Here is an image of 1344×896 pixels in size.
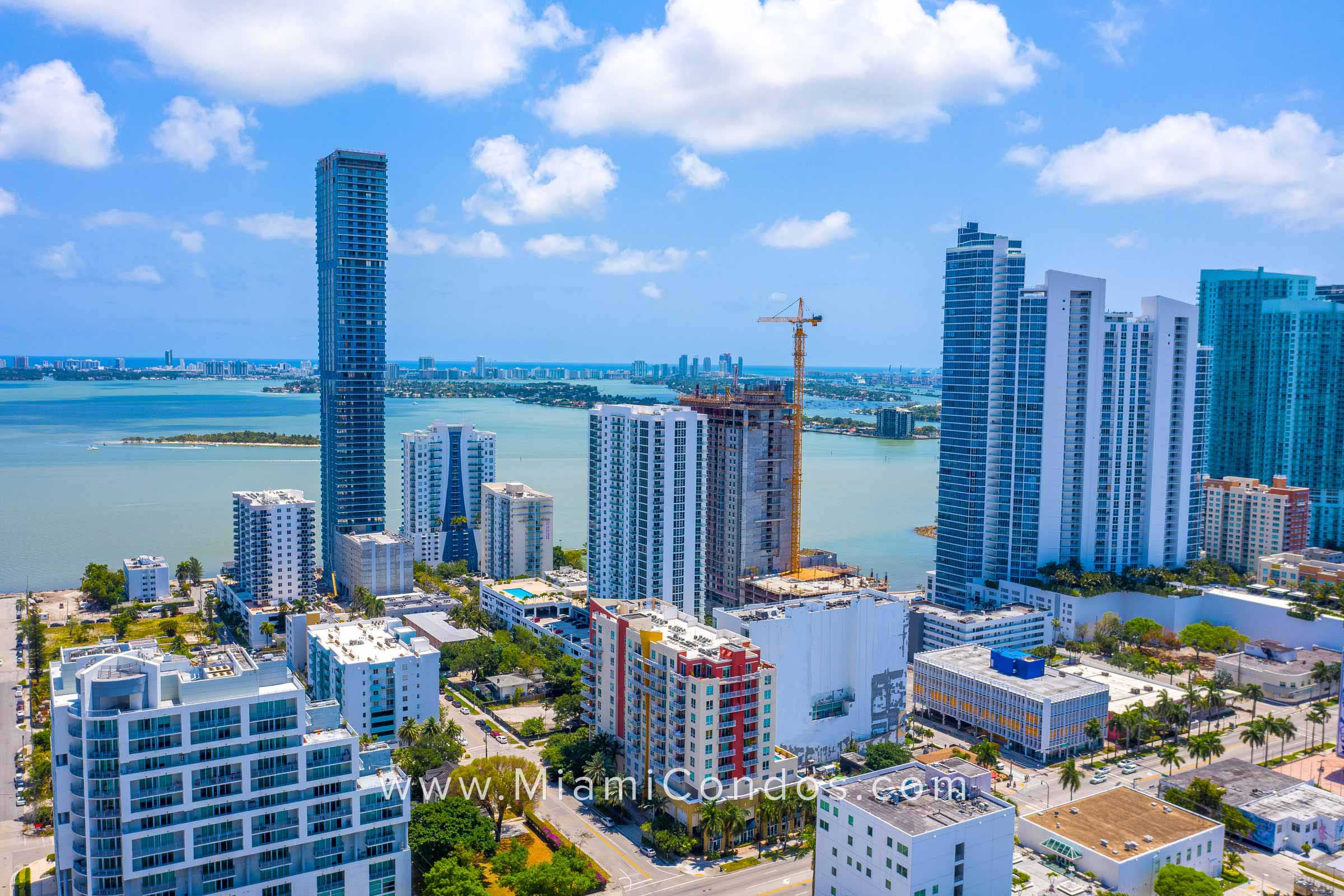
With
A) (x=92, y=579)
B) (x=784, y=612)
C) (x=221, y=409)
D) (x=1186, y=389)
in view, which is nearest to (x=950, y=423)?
(x=1186, y=389)

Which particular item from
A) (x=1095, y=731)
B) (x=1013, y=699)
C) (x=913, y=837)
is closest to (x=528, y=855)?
(x=913, y=837)

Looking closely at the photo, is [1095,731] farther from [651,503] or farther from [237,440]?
[237,440]

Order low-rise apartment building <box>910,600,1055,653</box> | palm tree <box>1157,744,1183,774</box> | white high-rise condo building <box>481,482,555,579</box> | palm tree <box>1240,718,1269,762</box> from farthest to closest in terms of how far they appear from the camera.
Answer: white high-rise condo building <box>481,482,555,579</box> → low-rise apartment building <box>910,600,1055,653</box> → palm tree <box>1240,718,1269,762</box> → palm tree <box>1157,744,1183,774</box>

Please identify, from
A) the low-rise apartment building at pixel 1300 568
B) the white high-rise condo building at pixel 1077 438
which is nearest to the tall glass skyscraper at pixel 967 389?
the white high-rise condo building at pixel 1077 438

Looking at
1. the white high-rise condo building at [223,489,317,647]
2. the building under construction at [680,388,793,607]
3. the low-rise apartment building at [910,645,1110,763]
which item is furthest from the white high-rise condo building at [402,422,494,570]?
the low-rise apartment building at [910,645,1110,763]

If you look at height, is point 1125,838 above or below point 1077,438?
below

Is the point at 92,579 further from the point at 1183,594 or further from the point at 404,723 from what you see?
the point at 1183,594

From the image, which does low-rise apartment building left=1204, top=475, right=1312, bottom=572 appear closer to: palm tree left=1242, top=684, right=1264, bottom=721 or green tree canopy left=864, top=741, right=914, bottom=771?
palm tree left=1242, top=684, right=1264, bottom=721
